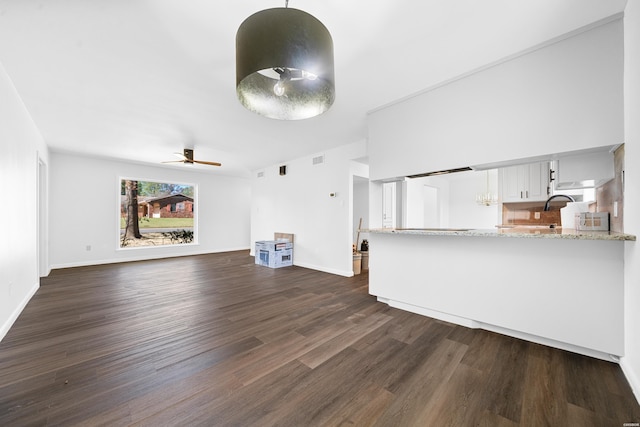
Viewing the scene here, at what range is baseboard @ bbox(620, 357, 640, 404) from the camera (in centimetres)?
156

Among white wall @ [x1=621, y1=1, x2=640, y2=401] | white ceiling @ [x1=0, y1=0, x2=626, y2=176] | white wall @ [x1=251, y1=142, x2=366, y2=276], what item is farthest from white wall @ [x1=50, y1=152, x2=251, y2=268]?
white wall @ [x1=621, y1=1, x2=640, y2=401]

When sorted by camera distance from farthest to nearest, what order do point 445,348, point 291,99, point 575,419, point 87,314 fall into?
1. point 87,314
2. point 445,348
3. point 291,99
4. point 575,419

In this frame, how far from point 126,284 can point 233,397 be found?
12.6 feet

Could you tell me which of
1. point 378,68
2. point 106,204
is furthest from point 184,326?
point 106,204

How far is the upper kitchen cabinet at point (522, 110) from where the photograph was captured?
190cm

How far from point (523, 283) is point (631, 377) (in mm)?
782

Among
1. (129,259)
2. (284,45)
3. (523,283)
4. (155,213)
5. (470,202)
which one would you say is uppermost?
(284,45)

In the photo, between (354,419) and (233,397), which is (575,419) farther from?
(233,397)

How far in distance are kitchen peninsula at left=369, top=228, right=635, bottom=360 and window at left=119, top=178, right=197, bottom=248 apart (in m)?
6.58

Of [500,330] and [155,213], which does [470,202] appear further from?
[155,213]

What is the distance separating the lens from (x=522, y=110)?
2252 mm

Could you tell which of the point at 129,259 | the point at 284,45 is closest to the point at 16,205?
the point at 284,45

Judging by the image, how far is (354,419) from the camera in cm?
140

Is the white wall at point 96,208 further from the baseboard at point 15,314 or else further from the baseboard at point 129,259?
the baseboard at point 15,314
